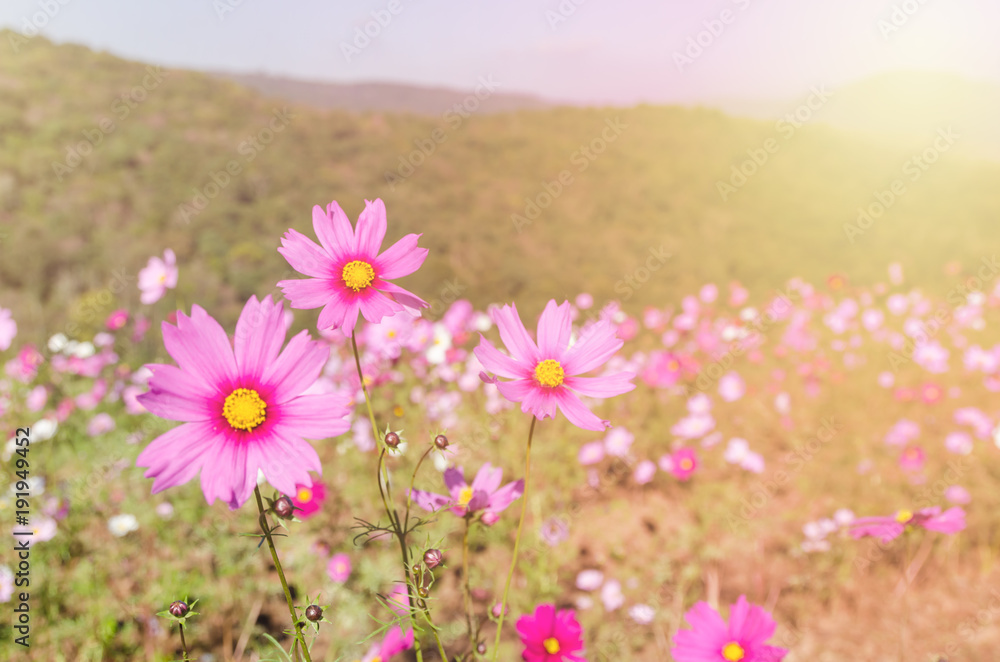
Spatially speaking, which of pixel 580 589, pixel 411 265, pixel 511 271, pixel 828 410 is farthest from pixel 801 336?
pixel 411 265

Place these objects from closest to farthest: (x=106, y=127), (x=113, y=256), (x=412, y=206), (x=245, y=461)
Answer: (x=245, y=461), (x=113, y=256), (x=412, y=206), (x=106, y=127)

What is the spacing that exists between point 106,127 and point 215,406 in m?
7.95

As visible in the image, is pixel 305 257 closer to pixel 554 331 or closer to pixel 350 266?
pixel 350 266

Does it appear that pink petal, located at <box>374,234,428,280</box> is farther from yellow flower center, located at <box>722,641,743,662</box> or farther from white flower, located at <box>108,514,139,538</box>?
white flower, located at <box>108,514,139,538</box>

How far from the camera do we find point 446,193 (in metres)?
6.36

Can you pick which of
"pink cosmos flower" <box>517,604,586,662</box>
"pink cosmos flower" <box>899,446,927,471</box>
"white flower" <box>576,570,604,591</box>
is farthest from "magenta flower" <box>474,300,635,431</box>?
"pink cosmos flower" <box>899,446,927,471</box>

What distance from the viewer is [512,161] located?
23.0 feet

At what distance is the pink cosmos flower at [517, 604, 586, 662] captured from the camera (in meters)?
0.81

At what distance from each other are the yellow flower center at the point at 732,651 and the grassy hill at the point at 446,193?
151 inches

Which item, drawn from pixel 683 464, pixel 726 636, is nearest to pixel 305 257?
pixel 726 636

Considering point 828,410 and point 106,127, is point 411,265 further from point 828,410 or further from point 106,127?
point 106,127

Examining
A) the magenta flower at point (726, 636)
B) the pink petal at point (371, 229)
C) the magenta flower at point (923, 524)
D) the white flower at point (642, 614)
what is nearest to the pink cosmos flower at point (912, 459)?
the white flower at point (642, 614)

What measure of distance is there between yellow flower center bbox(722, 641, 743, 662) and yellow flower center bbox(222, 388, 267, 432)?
2.54 ft

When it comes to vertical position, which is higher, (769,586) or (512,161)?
(512,161)
